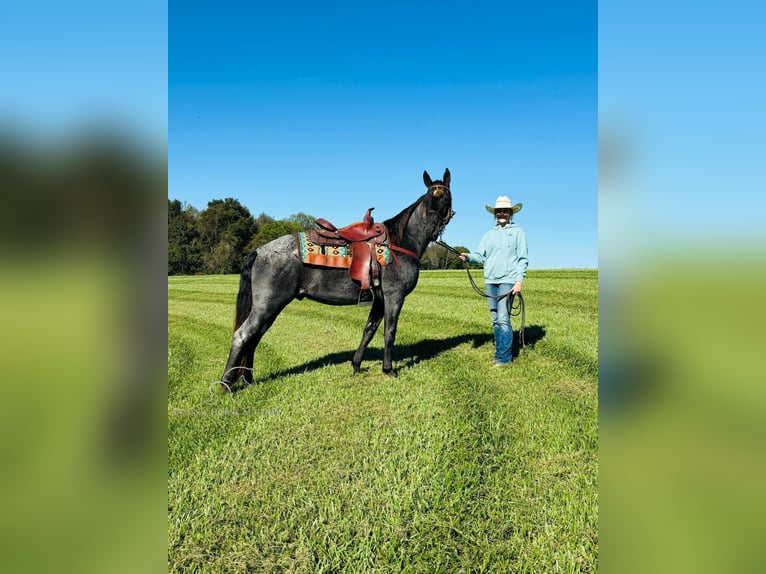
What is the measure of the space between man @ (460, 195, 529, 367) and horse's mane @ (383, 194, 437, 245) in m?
1.48

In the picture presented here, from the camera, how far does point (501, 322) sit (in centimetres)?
812

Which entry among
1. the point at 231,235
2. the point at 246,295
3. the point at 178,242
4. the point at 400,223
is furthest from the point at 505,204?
the point at 231,235

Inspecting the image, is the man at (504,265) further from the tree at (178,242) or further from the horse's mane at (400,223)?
the tree at (178,242)

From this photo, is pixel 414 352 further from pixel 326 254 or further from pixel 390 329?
pixel 326 254

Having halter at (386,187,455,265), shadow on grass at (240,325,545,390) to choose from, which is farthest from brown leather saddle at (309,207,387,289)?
shadow on grass at (240,325,545,390)

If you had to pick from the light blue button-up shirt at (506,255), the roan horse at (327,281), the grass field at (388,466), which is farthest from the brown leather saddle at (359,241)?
the light blue button-up shirt at (506,255)

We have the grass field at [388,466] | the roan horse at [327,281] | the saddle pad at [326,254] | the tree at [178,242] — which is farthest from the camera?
the tree at [178,242]

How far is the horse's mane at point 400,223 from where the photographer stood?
7.76m

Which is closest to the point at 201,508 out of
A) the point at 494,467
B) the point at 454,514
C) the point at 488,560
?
the point at 454,514

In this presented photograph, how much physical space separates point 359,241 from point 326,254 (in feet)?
2.06

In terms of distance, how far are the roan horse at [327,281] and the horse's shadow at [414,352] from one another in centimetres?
82

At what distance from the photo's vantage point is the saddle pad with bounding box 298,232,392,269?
691cm

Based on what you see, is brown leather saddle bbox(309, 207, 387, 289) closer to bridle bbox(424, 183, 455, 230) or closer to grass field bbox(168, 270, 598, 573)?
bridle bbox(424, 183, 455, 230)
